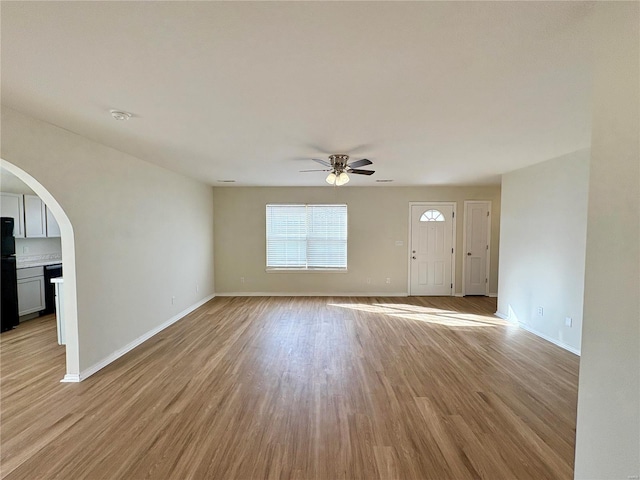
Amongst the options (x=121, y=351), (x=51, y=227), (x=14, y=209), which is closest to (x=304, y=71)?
(x=121, y=351)

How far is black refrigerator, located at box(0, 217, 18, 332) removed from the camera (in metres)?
4.31

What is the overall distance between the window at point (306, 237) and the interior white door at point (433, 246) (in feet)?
5.35

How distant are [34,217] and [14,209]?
14.3 inches

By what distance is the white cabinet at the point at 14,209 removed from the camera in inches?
186

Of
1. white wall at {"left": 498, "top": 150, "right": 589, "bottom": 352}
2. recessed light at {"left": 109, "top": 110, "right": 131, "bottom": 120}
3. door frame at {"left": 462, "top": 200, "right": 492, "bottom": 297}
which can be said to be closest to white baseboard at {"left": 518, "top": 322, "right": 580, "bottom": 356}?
white wall at {"left": 498, "top": 150, "right": 589, "bottom": 352}

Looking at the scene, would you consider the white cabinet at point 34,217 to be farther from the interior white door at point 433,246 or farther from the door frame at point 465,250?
the door frame at point 465,250

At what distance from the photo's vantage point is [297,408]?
248 centimetres

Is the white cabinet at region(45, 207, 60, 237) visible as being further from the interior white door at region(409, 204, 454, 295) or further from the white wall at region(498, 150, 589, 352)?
the white wall at region(498, 150, 589, 352)

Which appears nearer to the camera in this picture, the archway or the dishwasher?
the archway

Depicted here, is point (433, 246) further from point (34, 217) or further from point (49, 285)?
point (34, 217)

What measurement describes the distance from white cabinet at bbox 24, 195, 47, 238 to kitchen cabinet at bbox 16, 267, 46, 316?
737 millimetres

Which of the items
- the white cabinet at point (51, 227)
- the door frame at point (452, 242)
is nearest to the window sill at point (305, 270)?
the door frame at point (452, 242)

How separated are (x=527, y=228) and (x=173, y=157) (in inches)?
209

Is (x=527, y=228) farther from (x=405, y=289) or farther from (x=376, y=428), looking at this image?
(x=376, y=428)
